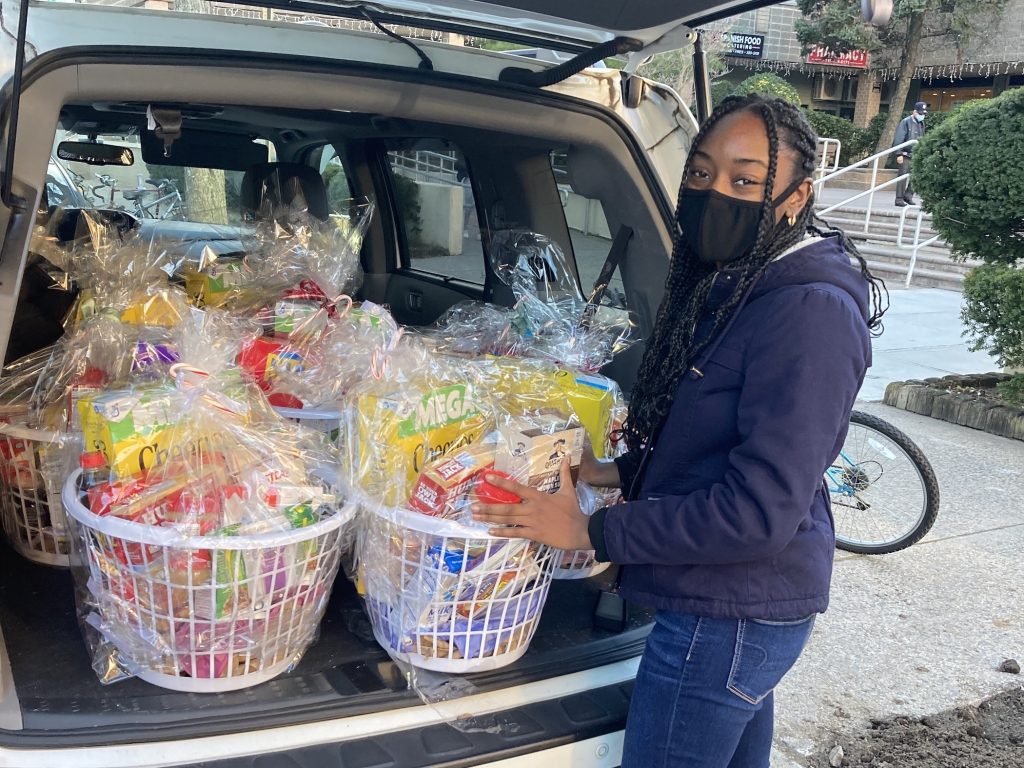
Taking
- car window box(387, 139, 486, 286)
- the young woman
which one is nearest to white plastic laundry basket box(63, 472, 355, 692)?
the young woman

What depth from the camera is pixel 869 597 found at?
12.4ft

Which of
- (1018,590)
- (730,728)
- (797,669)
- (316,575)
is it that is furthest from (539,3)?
(1018,590)

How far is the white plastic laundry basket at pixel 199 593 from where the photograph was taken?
1.53 metres

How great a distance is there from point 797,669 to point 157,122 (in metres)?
2.78

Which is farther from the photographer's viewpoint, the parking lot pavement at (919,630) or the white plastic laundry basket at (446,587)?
the parking lot pavement at (919,630)

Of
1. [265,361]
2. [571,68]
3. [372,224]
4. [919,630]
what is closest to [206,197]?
[372,224]

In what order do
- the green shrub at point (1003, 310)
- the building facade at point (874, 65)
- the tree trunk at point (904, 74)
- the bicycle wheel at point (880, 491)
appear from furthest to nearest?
1. the building facade at point (874, 65)
2. the tree trunk at point (904, 74)
3. the green shrub at point (1003, 310)
4. the bicycle wheel at point (880, 491)

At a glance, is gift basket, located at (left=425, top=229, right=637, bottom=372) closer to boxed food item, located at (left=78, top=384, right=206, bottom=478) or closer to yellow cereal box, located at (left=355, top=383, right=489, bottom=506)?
yellow cereal box, located at (left=355, top=383, right=489, bottom=506)

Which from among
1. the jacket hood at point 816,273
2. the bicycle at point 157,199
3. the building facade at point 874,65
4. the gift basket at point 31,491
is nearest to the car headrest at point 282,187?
the bicycle at point 157,199

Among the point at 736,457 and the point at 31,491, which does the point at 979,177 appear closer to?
the point at 736,457

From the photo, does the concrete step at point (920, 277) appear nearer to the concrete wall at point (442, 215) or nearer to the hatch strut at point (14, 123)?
the concrete wall at point (442, 215)

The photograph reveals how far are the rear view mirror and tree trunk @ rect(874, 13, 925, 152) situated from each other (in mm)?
22841

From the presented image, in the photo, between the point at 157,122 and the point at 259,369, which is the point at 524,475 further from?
the point at 157,122

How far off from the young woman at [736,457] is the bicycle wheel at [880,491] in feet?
9.62
